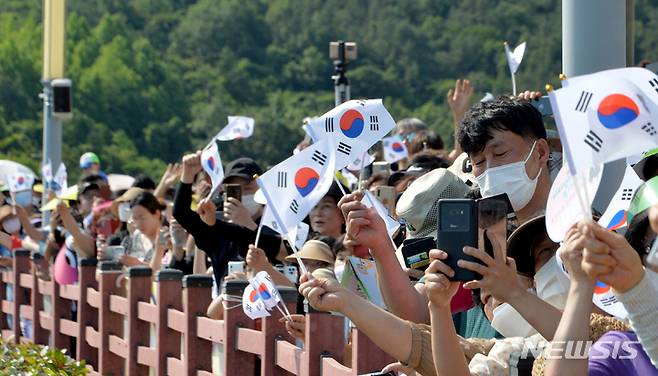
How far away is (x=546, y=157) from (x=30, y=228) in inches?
367

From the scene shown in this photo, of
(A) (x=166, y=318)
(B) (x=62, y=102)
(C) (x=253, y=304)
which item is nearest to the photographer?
(C) (x=253, y=304)

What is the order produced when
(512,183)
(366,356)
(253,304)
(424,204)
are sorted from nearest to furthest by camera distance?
1. (512,183)
2. (366,356)
3. (424,204)
4. (253,304)

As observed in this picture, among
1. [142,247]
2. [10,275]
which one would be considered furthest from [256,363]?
[10,275]

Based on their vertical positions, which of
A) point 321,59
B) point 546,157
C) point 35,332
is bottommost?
point 35,332

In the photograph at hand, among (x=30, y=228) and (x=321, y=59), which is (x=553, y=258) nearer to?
(x=30, y=228)

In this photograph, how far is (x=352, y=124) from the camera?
5883 mm

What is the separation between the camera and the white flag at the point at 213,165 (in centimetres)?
768

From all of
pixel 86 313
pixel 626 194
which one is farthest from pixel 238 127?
pixel 626 194

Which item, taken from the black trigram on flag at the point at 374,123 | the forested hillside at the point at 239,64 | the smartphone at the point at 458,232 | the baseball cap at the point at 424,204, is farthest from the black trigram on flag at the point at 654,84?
the forested hillside at the point at 239,64

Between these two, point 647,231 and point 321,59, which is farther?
point 321,59

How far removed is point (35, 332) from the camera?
11203 millimetres

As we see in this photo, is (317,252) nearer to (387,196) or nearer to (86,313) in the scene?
(387,196)

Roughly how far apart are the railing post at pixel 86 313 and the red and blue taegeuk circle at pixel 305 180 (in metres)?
5.02

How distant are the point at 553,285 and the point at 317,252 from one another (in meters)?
2.33
